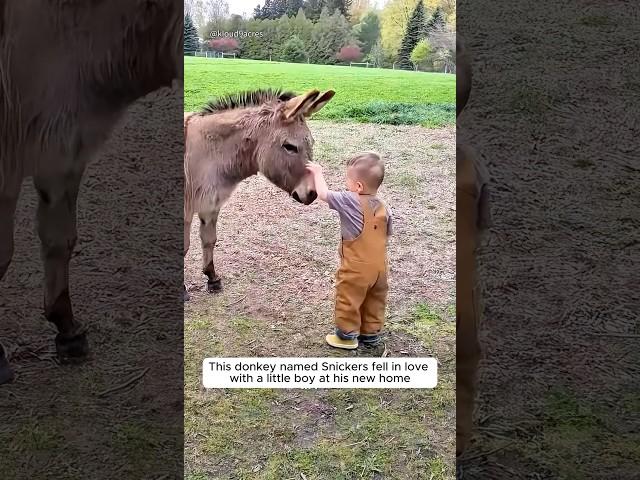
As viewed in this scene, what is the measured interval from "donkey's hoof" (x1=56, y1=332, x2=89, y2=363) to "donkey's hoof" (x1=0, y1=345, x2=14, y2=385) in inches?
8.5

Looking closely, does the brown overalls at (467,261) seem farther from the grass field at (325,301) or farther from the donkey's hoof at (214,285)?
the donkey's hoof at (214,285)

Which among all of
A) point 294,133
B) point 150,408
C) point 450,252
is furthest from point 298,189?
point 150,408

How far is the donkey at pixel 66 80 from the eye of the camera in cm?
214

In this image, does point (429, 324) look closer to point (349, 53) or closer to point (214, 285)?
point (214, 285)

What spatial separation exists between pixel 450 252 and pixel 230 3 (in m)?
1.11

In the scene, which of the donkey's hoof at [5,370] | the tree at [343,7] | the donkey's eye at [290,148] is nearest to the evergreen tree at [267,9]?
the tree at [343,7]

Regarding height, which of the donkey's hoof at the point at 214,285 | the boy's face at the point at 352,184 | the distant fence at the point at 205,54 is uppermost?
the distant fence at the point at 205,54

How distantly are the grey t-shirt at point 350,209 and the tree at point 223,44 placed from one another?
58cm

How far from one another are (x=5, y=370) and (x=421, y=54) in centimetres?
202

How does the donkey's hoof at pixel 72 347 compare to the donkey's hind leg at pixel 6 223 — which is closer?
the donkey's hind leg at pixel 6 223

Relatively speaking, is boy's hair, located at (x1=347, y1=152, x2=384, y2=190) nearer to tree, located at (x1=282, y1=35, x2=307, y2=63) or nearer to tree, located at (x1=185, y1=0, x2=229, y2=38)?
tree, located at (x1=282, y1=35, x2=307, y2=63)

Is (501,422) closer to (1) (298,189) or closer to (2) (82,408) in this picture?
(1) (298,189)

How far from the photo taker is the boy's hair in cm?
203

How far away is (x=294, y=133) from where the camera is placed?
6.86 ft
